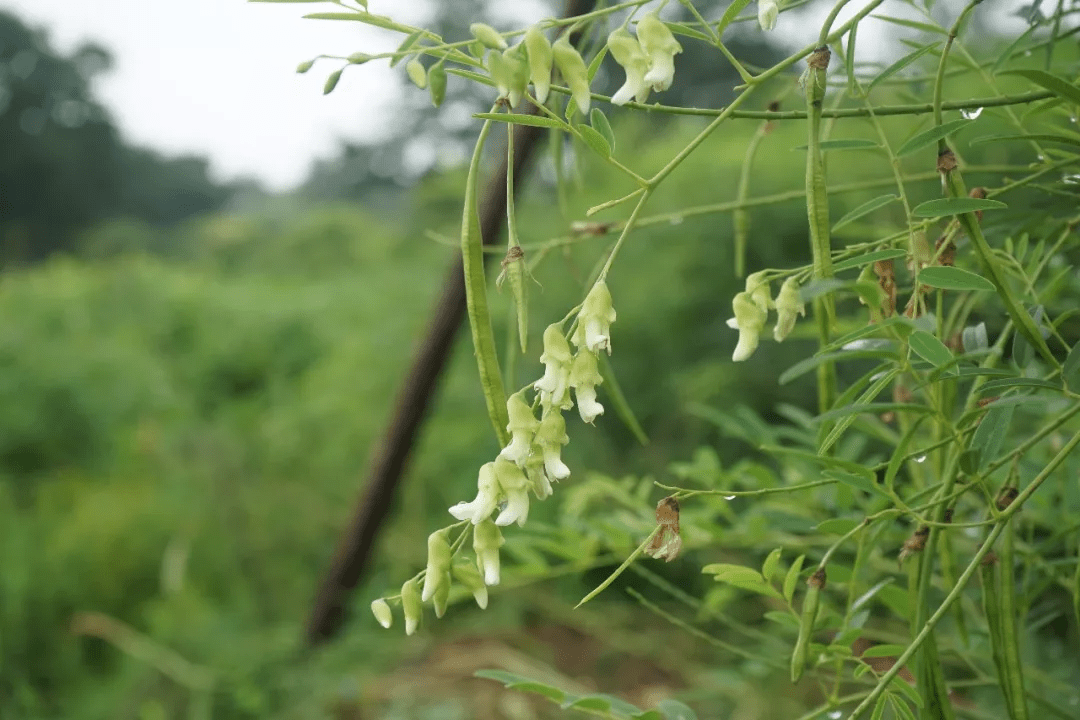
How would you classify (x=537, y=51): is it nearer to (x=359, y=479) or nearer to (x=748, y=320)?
(x=748, y=320)

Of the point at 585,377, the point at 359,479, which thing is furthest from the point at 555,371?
the point at 359,479

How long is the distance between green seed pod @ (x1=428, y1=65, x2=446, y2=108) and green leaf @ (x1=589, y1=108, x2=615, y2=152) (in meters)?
0.05

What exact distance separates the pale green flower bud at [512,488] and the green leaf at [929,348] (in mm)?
108

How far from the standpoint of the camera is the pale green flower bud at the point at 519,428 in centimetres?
24

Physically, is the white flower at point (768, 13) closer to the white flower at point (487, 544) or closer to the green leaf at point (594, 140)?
the green leaf at point (594, 140)

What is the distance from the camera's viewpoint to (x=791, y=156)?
3.98 ft

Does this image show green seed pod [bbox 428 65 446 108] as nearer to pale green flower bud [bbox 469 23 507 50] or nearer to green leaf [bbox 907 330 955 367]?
pale green flower bud [bbox 469 23 507 50]

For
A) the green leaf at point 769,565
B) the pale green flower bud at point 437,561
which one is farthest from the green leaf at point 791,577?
the pale green flower bud at point 437,561

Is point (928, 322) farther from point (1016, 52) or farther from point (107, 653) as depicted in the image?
point (107, 653)

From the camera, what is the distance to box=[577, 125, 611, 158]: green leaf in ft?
0.81

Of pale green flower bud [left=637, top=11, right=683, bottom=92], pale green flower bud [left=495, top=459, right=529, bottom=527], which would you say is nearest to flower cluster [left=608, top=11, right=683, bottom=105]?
pale green flower bud [left=637, top=11, right=683, bottom=92]

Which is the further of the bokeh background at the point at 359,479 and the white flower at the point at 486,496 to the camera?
the bokeh background at the point at 359,479

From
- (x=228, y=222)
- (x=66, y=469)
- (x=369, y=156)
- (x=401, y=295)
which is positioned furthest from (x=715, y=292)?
(x=228, y=222)

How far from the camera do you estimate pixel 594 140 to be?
0.83 ft
